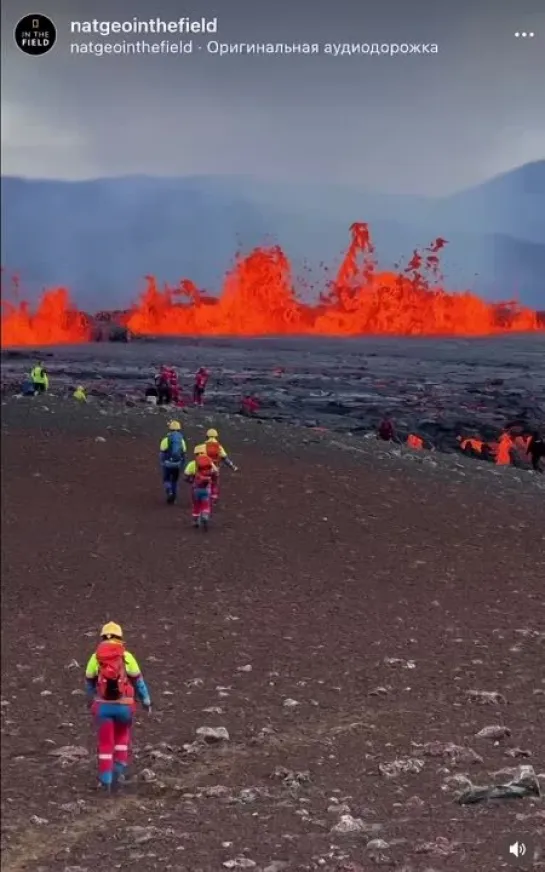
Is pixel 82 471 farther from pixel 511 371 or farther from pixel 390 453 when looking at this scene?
pixel 511 371

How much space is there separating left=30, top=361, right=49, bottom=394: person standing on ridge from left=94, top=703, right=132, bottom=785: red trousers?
4.30 ft

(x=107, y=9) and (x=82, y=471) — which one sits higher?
(x=107, y=9)

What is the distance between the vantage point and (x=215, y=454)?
170 inches

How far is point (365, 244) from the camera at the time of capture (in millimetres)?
3438

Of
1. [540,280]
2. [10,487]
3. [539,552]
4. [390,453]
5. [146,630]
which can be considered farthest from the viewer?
[10,487]

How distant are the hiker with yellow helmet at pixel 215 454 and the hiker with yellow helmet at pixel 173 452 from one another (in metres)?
0.10

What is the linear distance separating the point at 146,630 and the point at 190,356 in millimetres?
1756

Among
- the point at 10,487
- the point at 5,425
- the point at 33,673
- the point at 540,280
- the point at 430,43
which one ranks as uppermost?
the point at 430,43

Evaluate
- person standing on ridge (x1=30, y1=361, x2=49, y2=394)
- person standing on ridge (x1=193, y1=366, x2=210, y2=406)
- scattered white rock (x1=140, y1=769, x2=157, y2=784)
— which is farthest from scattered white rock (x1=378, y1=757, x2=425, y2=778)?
person standing on ridge (x1=30, y1=361, x2=49, y2=394)

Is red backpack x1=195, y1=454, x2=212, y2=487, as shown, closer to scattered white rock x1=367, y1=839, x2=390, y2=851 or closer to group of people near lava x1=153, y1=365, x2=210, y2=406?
group of people near lava x1=153, y1=365, x2=210, y2=406

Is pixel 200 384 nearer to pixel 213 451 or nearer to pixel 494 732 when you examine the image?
pixel 213 451

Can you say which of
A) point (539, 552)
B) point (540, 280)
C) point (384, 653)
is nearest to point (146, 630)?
point (384, 653)

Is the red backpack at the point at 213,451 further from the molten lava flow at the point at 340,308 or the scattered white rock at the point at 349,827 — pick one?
the scattered white rock at the point at 349,827

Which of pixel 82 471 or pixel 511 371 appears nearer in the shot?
pixel 511 371
